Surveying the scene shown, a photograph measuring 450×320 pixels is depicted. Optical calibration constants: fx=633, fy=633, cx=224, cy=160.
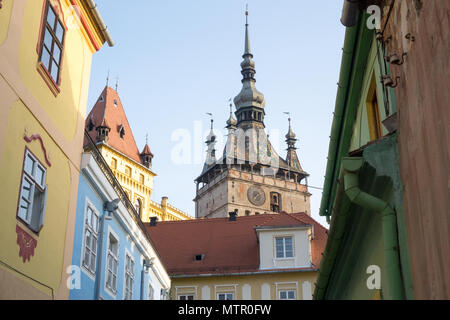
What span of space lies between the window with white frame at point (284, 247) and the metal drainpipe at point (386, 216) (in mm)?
24369

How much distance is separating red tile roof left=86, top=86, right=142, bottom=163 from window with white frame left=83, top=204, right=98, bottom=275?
4533cm

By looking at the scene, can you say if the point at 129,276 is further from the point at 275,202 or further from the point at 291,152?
the point at 291,152

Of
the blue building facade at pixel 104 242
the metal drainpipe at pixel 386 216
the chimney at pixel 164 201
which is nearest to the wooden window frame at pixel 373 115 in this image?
the metal drainpipe at pixel 386 216

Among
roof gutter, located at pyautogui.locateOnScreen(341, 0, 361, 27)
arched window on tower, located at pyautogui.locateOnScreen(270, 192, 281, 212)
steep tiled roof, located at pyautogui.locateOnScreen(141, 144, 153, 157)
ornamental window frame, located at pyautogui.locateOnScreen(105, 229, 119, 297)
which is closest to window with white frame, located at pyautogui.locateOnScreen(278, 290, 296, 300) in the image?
ornamental window frame, located at pyautogui.locateOnScreen(105, 229, 119, 297)

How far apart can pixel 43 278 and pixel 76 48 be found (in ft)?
15.5

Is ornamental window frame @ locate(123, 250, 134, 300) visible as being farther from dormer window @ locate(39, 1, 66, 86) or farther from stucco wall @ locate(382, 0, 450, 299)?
stucco wall @ locate(382, 0, 450, 299)

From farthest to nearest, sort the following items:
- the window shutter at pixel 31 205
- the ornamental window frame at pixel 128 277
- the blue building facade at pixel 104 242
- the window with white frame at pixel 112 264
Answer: the ornamental window frame at pixel 128 277
the window with white frame at pixel 112 264
the blue building facade at pixel 104 242
the window shutter at pixel 31 205

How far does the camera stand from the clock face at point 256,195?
86438 mm

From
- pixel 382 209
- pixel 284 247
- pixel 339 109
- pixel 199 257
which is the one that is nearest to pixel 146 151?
pixel 199 257

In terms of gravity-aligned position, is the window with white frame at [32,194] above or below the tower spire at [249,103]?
below

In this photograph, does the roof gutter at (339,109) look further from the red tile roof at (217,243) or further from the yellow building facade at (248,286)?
the red tile roof at (217,243)

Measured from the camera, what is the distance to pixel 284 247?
30906 mm
